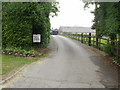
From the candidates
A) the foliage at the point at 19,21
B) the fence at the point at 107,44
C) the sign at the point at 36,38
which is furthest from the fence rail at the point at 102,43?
the foliage at the point at 19,21

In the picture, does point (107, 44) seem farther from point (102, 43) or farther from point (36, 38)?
point (36, 38)

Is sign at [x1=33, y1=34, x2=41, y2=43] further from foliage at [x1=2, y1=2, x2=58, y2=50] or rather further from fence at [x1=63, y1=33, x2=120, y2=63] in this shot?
fence at [x1=63, y1=33, x2=120, y2=63]

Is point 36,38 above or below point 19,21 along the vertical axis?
below

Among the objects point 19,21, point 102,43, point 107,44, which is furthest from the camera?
point 102,43

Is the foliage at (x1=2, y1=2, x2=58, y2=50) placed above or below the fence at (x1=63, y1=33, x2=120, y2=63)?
above

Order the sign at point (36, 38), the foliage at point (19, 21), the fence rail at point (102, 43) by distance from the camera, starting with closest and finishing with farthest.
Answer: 1. the fence rail at point (102, 43)
2. the foliage at point (19, 21)
3. the sign at point (36, 38)

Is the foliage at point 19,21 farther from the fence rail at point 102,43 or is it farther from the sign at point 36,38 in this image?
the fence rail at point 102,43

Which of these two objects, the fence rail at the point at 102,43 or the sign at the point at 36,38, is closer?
the fence rail at the point at 102,43

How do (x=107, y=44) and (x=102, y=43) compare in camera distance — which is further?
(x=102, y=43)

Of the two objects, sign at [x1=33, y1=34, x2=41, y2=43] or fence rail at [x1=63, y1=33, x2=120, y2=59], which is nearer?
fence rail at [x1=63, y1=33, x2=120, y2=59]

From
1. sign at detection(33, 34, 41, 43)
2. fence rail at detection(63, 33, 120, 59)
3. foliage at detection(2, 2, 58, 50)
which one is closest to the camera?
fence rail at detection(63, 33, 120, 59)

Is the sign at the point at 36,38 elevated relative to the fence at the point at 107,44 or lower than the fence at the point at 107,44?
elevated

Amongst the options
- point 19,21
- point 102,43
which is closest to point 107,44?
point 102,43

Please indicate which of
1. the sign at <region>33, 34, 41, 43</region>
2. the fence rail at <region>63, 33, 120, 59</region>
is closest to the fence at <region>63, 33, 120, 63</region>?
the fence rail at <region>63, 33, 120, 59</region>
